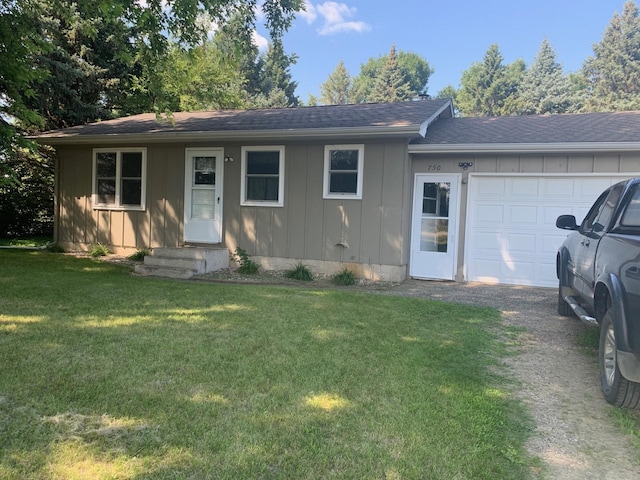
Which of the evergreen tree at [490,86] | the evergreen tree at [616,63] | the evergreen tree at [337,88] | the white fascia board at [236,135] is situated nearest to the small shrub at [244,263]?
the white fascia board at [236,135]

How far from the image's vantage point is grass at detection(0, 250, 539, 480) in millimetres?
2336

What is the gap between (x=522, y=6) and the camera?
36.1m

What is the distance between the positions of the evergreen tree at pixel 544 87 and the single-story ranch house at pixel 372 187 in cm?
2644

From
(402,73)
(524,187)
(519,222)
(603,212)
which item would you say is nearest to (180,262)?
(519,222)

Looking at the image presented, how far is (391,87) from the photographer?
145 feet

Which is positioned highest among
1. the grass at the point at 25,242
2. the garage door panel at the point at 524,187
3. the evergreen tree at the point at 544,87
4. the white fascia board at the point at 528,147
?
the evergreen tree at the point at 544,87

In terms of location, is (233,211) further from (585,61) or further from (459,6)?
(585,61)

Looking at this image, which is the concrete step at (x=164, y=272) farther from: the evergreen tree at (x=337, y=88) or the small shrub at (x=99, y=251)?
the evergreen tree at (x=337, y=88)

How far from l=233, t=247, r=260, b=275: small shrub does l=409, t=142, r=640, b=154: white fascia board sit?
3808mm

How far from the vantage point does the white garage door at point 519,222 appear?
804cm

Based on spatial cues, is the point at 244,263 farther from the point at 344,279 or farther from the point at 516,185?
the point at 516,185

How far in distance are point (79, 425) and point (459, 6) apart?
122 feet

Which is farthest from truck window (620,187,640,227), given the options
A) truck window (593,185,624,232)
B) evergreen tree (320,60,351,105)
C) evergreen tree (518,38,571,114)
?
evergreen tree (320,60,351,105)

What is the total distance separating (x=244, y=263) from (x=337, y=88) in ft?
151
